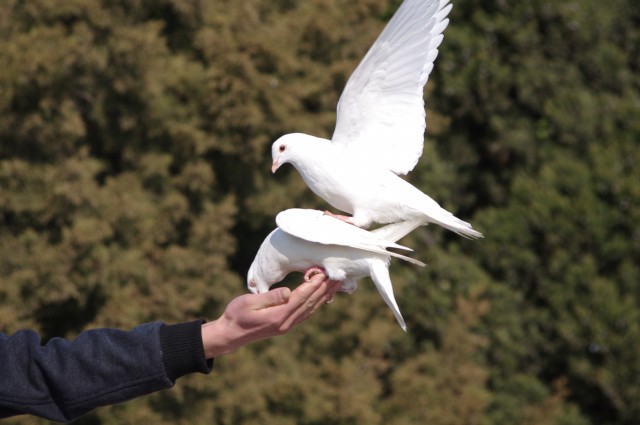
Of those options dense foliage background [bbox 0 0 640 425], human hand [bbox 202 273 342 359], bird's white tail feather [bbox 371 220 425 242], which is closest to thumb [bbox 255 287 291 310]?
human hand [bbox 202 273 342 359]

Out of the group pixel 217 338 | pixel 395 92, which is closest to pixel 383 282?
pixel 217 338

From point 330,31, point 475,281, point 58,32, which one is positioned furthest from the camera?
point 475,281

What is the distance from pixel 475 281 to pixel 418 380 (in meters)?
1.12

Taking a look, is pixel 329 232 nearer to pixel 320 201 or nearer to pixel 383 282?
pixel 383 282

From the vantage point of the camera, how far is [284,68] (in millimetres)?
6477

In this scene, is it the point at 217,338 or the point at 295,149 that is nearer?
the point at 217,338

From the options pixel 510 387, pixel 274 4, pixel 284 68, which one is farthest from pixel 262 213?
pixel 510 387

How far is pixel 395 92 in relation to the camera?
3.34 meters

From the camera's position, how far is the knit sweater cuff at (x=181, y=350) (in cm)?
248

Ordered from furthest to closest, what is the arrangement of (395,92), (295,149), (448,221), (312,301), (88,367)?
(395,92), (295,149), (448,221), (312,301), (88,367)

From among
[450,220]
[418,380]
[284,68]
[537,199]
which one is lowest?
[418,380]

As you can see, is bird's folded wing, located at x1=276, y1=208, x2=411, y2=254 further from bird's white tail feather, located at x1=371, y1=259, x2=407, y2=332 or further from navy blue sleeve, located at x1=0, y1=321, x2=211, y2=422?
navy blue sleeve, located at x1=0, y1=321, x2=211, y2=422

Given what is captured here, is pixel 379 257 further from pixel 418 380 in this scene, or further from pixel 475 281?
pixel 475 281

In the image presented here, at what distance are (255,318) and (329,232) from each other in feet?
1.09
